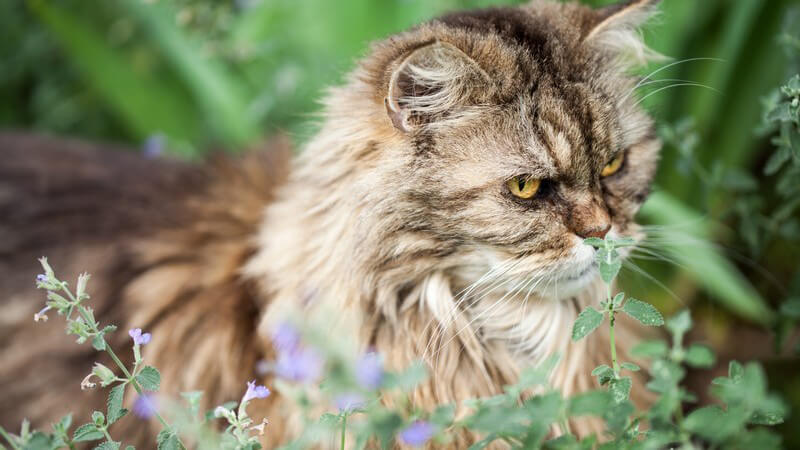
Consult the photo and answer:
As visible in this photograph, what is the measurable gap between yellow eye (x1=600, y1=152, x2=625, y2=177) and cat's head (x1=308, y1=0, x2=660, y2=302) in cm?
4

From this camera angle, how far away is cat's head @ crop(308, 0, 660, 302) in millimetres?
1242

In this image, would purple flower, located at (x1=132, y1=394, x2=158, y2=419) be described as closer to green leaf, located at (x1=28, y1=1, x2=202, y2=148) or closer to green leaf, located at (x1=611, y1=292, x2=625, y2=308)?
green leaf, located at (x1=611, y1=292, x2=625, y2=308)

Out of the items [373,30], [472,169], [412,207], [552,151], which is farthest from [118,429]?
[373,30]

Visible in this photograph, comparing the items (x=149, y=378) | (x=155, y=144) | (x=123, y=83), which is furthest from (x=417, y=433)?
(x=123, y=83)

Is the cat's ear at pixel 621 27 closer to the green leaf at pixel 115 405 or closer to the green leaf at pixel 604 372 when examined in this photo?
the green leaf at pixel 604 372

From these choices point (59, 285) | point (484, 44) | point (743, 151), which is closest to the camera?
point (59, 285)

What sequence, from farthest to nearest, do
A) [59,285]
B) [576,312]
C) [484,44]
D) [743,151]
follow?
[743,151], [576,312], [484,44], [59,285]

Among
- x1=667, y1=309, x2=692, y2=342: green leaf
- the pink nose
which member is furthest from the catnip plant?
the pink nose

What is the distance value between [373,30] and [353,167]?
1.12m

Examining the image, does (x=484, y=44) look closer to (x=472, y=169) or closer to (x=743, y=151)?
(x=472, y=169)

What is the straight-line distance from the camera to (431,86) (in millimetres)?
1241

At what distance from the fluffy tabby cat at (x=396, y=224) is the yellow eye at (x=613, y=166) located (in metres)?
0.01

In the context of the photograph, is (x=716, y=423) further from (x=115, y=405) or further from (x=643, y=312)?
(x=115, y=405)

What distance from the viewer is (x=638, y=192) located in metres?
1.44
